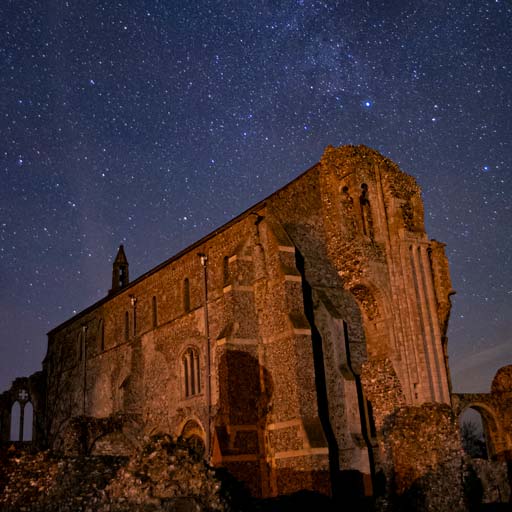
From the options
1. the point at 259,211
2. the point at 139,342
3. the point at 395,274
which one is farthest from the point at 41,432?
the point at 395,274

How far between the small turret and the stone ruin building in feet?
60.7

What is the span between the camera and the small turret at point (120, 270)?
168 ft

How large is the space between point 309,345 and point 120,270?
30.9 meters

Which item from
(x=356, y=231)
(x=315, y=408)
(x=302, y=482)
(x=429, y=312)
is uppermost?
(x=356, y=231)

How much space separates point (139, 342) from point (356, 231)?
42.1 ft

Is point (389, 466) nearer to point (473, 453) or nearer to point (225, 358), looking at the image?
point (225, 358)

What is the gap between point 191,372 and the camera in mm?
28906

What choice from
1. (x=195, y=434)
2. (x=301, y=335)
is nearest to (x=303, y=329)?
(x=301, y=335)

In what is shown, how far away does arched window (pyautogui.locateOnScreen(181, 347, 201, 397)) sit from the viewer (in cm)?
2844

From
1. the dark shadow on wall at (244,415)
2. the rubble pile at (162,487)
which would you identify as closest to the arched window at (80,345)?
the dark shadow on wall at (244,415)

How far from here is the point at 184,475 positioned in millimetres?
10078

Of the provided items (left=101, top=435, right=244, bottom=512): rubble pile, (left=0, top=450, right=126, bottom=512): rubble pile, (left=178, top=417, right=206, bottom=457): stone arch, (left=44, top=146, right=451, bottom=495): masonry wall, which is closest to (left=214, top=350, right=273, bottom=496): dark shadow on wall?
(left=44, top=146, right=451, bottom=495): masonry wall

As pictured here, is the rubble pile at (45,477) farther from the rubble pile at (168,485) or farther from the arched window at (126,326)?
the arched window at (126,326)

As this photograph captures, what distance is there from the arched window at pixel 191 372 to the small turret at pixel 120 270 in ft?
75.7
